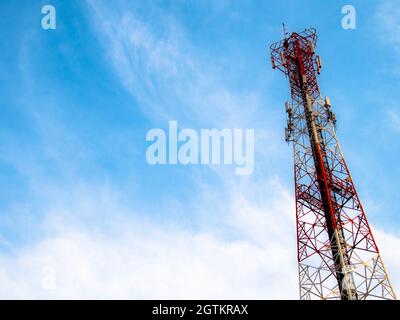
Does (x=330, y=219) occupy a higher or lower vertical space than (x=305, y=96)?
lower

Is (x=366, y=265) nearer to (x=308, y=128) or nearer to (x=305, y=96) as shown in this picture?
(x=308, y=128)

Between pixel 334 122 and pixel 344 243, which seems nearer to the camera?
pixel 344 243

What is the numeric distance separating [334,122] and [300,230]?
11977 millimetres
